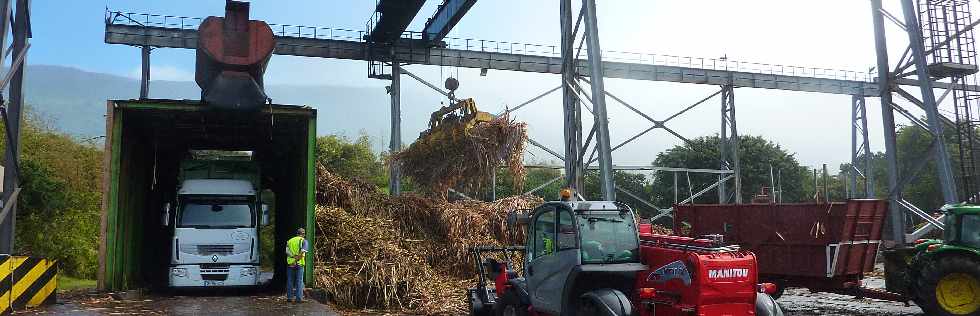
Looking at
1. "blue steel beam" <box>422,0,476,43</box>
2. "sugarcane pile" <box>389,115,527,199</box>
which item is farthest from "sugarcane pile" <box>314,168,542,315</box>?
"blue steel beam" <box>422,0,476,43</box>

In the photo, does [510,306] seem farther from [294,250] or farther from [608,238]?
[294,250]

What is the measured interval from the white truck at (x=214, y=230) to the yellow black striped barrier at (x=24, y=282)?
2.22 metres

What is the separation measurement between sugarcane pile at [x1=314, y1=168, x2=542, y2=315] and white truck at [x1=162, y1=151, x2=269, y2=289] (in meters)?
1.44

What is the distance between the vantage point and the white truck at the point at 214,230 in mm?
13672

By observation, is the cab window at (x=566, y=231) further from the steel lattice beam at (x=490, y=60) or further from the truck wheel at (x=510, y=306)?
the steel lattice beam at (x=490, y=60)

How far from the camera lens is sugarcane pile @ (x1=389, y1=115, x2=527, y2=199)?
55.2 feet

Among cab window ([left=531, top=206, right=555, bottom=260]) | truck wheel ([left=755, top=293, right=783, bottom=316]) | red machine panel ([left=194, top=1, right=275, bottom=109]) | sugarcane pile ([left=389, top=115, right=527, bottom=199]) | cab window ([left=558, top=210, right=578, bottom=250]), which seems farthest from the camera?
sugarcane pile ([left=389, top=115, right=527, bottom=199])

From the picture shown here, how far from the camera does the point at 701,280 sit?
7.64 meters

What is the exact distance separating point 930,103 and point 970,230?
392 centimetres

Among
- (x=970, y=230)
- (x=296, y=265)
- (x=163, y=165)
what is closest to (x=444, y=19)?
(x=163, y=165)

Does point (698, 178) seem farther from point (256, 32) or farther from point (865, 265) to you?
point (256, 32)

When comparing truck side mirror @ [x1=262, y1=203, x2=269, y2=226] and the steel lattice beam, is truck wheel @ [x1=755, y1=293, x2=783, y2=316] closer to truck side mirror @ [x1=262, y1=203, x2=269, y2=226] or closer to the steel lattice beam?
truck side mirror @ [x1=262, y1=203, x2=269, y2=226]

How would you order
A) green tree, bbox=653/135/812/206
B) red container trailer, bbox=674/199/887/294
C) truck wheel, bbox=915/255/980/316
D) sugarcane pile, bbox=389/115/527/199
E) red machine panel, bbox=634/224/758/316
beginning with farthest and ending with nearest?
green tree, bbox=653/135/812/206
sugarcane pile, bbox=389/115/527/199
red container trailer, bbox=674/199/887/294
truck wheel, bbox=915/255/980/316
red machine panel, bbox=634/224/758/316

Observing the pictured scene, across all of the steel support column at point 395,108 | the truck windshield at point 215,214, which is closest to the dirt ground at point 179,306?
the truck windshield at point 215,214
